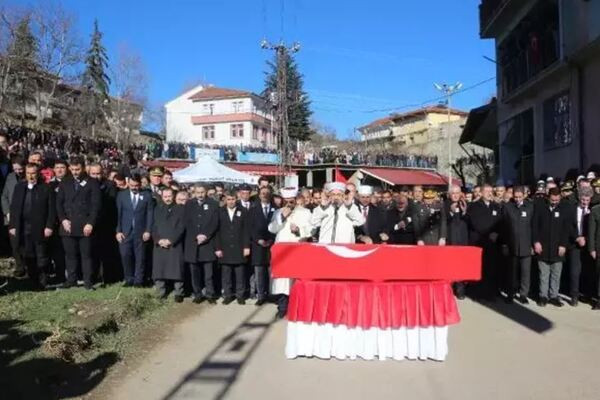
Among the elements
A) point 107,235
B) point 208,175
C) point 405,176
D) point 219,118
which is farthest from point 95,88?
point 107,235

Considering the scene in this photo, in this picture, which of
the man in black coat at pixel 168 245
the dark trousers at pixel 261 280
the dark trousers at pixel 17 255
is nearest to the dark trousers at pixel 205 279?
the man in black coat at pixel 168 245

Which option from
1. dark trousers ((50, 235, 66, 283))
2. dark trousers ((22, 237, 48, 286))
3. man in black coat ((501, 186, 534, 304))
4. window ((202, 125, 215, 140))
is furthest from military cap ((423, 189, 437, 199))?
window ((202, 125, 215, 140))

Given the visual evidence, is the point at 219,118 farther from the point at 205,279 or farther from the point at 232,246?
the point at 232,246

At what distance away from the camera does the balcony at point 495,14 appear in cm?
2194

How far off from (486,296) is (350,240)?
3847 mm

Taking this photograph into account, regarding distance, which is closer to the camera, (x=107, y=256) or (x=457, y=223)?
(x=107, y=256)

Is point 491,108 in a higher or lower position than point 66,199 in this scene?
higher

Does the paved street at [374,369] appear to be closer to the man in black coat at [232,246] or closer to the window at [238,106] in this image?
the man in black coat at [232,246]

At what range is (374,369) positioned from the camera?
6164 millimetres

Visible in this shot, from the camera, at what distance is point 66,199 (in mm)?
9531

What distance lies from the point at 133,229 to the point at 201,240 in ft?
4.02

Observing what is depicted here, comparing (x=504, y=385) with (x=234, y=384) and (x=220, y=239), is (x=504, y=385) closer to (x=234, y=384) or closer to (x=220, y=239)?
(x=234, y=384)

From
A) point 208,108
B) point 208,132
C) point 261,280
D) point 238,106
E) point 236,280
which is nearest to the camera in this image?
point 261,280

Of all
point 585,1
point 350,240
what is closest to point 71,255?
point 350,240
